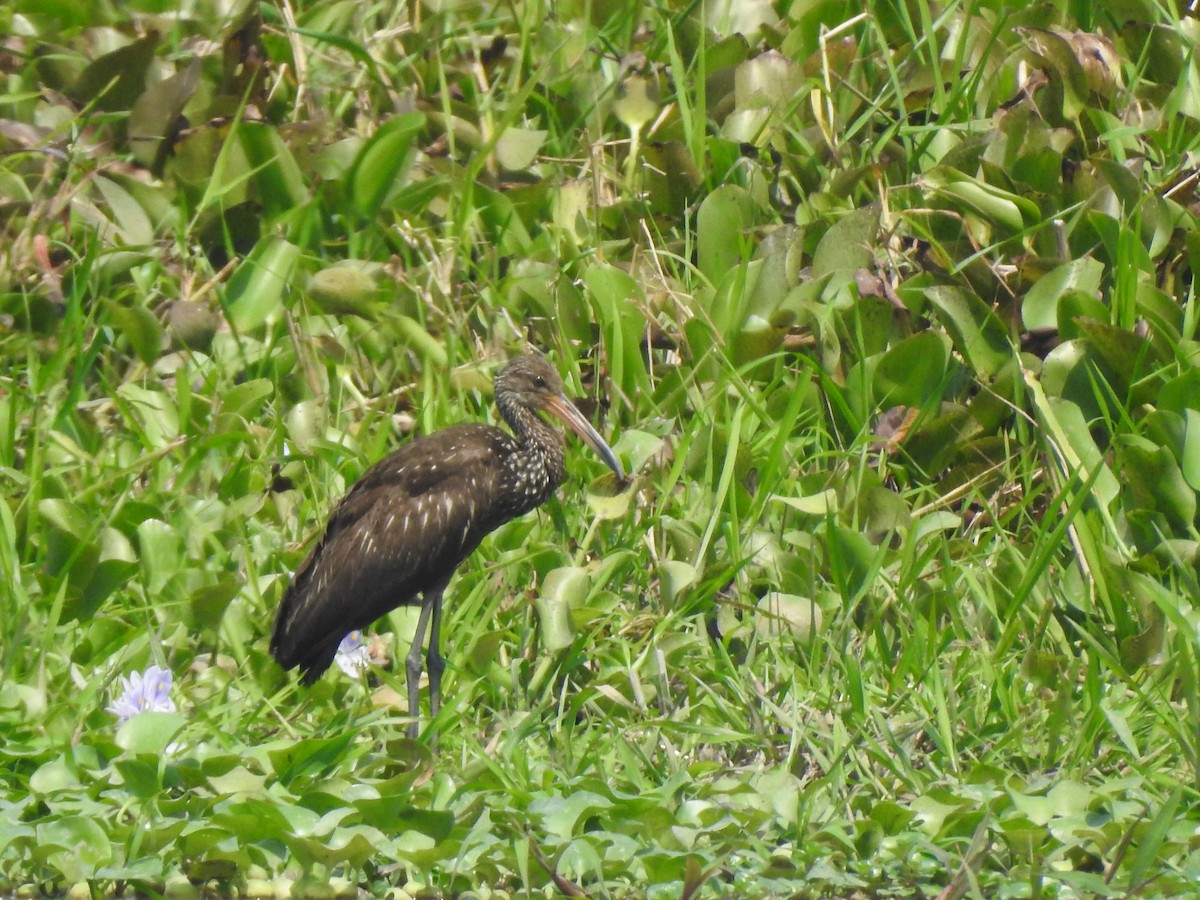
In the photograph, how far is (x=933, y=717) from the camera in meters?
4.38

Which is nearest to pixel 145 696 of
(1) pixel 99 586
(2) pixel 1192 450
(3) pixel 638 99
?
(1) pixel 99 586

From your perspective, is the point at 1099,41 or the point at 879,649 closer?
the point at 879,649

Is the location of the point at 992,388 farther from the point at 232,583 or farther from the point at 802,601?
the point at 232,583

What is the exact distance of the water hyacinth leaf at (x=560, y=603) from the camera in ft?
15.2

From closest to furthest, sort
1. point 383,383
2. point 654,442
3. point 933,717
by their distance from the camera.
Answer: point 933,717, point 654,442, point 383,383

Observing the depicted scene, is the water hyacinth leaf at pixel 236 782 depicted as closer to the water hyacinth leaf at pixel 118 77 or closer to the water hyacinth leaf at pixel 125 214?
the water hyacinth leaf at pixel 125 214

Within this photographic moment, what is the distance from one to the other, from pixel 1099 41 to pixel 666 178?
153 centimetres

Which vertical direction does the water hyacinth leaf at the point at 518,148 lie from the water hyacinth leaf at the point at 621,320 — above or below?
above

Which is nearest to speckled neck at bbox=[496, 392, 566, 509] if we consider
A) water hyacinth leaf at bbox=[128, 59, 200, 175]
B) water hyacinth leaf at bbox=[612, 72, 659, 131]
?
water hyacinth leaf at bbox=[612, 72, 659, 131]

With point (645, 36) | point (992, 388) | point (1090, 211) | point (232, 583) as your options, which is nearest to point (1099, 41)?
point (1090, 211)

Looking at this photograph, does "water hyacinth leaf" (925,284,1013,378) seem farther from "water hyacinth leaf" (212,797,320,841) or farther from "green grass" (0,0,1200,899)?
"water hyacinth leaf" (212,797,320,841)

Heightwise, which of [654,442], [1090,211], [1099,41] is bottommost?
[654,442]

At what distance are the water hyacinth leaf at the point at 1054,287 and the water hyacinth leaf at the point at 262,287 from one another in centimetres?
239

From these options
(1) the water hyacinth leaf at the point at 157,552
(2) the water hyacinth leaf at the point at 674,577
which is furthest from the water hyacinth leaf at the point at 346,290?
(2) the water hyacinth leaf at the point at 674,577
